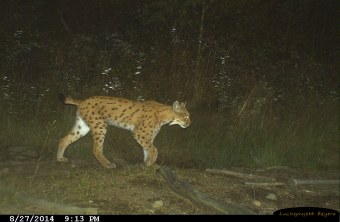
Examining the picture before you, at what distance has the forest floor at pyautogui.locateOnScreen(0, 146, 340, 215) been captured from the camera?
19.0 ft

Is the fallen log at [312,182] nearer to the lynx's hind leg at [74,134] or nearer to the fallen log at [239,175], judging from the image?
the fallen log at [239,175]

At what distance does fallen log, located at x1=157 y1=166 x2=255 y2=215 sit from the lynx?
68.5 inches

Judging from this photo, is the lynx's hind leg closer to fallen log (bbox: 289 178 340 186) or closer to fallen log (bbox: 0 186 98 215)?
fallen log (bbox: 0 186 98 215)

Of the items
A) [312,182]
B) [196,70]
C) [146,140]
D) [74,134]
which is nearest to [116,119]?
[146,140]

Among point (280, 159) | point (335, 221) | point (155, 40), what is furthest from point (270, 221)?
point (155, 40)

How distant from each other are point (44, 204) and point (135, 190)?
1211mm

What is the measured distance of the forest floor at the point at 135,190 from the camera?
228 inches

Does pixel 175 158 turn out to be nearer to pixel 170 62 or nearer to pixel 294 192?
pixel 294 192

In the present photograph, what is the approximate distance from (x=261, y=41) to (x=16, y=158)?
9.28 m

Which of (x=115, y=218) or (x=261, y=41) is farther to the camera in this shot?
(x=261, y=41)

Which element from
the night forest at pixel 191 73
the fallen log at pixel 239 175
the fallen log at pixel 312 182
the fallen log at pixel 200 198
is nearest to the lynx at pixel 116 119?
the night forest at pixel 191 73

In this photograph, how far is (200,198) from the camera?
5934 millimetres

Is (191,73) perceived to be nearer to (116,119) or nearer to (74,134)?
(116,119)

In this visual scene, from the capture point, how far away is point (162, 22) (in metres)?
14.2
